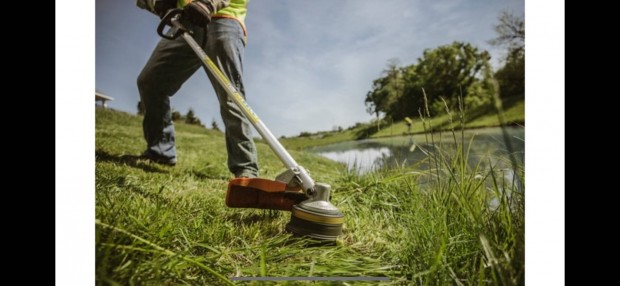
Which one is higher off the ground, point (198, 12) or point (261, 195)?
point (198, 12)

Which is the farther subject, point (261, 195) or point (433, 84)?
point (433, 84)

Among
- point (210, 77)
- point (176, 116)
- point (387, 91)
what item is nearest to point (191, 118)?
point (176, 116)

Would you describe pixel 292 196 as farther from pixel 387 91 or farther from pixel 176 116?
pixel 176 116

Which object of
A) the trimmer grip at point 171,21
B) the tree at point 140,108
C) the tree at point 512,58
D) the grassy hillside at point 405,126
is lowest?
the grassy hillside at point 405,126

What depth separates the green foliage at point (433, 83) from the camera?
175 cm

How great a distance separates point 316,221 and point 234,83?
1.00 m

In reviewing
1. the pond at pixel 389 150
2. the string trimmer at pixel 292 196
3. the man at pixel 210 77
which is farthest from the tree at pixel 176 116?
the pond at pixel 389 150

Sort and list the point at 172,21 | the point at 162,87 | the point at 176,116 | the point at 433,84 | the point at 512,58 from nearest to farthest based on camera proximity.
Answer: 1. the point at 512,58
2. the point at 172,21
3. the point at 433,84
4. the point at 162,87
5. the point at 176,116

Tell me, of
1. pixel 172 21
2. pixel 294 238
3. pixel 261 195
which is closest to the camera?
pixel 294 238

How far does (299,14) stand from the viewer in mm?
1761

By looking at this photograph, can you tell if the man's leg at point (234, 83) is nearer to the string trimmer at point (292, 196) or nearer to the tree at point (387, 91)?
the string trimmer at point (292, 196)

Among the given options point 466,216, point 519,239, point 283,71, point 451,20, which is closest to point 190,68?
point 283,71

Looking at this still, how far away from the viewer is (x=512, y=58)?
151 centimetres
